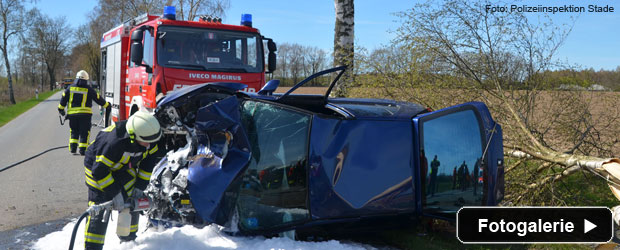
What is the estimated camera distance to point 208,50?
9.36 m

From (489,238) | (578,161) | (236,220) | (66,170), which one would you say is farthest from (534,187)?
(66,170)

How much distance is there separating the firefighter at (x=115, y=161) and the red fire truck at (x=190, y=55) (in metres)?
4.38

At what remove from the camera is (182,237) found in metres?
4.48

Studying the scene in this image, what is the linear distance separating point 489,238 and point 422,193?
0.61m

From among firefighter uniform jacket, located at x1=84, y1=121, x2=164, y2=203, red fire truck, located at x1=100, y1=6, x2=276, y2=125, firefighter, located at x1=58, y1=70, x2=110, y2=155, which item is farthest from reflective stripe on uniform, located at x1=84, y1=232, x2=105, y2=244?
firefighter, located at x1=58, y1=70, x2=110, y2=155

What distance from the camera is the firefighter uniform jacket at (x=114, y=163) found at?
4102 mm

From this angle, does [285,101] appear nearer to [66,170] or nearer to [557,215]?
[557,215]

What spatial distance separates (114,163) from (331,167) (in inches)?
69.3

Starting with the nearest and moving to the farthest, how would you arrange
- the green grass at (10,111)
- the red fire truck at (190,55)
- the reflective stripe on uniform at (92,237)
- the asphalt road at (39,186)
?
the reflective stripe on uniform at (92,237)
the asphalt road at (39,186)
the red fire truck at (190,55)
the green grass at (10,111)

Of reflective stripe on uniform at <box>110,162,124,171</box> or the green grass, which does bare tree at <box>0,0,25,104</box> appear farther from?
reflective stripe on uniform at <box>110,162,124,171</box>

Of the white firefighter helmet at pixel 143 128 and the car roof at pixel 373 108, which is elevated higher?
the car roof at pixel 373 108

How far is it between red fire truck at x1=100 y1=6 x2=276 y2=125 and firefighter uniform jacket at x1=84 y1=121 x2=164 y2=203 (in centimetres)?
433

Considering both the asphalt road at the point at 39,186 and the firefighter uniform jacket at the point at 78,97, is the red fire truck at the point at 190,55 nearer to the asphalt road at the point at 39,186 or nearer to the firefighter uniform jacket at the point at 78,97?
the firefighter uniform jacket at the point at 78,97

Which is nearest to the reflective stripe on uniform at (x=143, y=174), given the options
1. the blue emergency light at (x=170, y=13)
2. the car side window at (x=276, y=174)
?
the car side window at (x=276, y=174)
